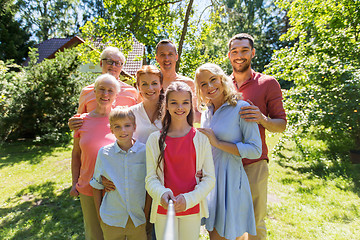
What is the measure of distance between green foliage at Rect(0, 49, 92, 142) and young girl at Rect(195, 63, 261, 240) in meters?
9.62

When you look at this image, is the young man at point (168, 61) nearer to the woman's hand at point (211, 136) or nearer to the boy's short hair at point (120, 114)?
the boy's short hair at point (120, 114)

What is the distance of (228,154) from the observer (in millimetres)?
1977

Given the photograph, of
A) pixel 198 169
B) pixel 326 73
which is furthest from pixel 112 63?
pixel 326 73

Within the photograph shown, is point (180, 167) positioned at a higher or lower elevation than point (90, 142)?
lower

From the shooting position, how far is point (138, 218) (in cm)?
199

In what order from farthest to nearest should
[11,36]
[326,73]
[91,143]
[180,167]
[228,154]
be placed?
[11,36]
[326,73]
[91,143]
[228,154]
[180,167]

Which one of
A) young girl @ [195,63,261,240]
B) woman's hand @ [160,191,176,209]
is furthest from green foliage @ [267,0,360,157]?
woman's hand @ [160,191,176,209]

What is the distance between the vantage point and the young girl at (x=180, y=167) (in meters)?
1.77

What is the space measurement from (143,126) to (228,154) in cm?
87

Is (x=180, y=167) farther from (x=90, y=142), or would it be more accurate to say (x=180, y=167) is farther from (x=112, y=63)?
(x=112, y=63)

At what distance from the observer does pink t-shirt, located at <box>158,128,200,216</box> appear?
1.79 meters

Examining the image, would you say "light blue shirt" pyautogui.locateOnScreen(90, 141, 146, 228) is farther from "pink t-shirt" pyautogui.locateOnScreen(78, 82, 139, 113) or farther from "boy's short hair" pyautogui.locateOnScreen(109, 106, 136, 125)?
"pink t-shirt" pyautogui.locateOnScreen(78, 82, 139, 113)

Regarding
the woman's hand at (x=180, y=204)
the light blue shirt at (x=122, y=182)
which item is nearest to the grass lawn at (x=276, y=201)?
the light blue shirt at (x=122, y=182)

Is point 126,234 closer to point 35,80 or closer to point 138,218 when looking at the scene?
point 138,218
